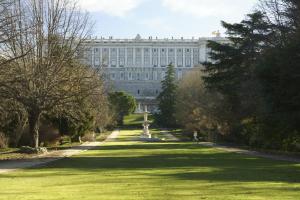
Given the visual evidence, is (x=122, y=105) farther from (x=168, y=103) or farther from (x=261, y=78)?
(x=261, y=78)

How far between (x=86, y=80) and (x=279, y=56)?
19403mm

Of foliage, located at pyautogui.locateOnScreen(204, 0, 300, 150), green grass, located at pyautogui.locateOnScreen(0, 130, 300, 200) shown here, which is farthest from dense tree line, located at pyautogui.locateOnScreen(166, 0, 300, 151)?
green grass, located at pyautogui.locateOnScreen(0, 130, 300, 200)

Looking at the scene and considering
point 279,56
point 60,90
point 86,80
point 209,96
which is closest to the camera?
point 279,56

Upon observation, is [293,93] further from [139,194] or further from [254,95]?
[139,194]

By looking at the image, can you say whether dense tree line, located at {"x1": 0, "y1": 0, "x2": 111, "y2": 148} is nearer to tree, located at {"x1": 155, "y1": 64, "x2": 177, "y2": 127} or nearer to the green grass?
the green grass

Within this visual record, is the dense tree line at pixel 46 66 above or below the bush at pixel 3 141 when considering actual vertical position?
above

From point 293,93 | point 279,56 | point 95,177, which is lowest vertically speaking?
point 95,177

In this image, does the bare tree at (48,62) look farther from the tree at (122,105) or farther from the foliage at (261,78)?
the tree at (122,105)

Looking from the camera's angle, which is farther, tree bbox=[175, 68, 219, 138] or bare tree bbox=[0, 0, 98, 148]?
tree bbox=[175, 68, 219, 138]

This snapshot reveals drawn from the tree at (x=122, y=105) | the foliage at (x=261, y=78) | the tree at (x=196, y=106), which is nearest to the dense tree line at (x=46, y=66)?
the foliage at (x=261, y=78)

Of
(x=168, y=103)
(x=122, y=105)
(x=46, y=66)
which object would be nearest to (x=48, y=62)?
(x=46, y=66)

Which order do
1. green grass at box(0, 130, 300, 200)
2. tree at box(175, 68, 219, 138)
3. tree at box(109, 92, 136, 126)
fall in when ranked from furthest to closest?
tree at box(109, 92, 136, 126), tree at box(175, 68, 219, 138), green grass at box(0, 130, 300, 200)

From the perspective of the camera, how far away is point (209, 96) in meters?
73.0

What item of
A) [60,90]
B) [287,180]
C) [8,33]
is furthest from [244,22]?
[287,180]
